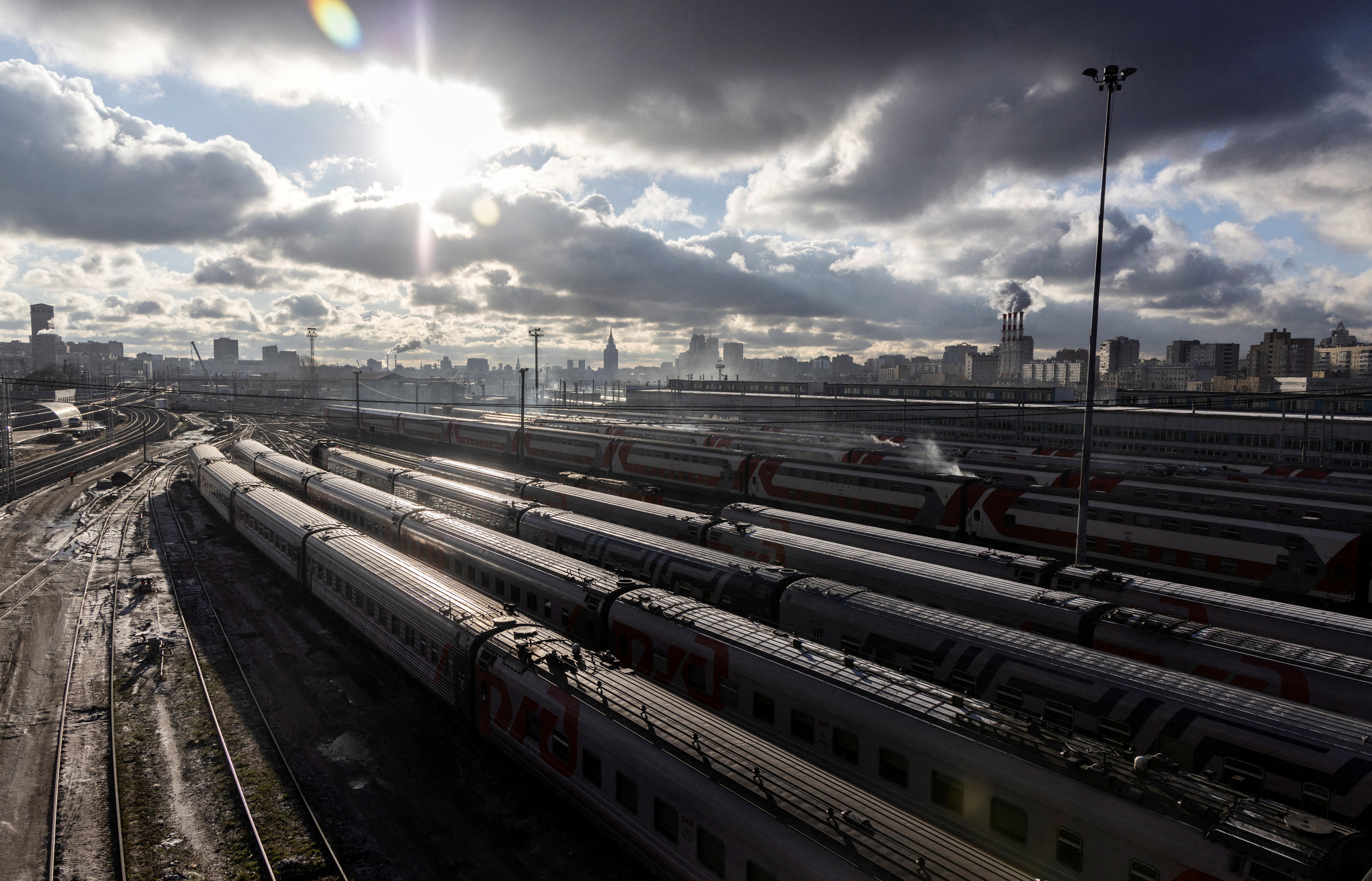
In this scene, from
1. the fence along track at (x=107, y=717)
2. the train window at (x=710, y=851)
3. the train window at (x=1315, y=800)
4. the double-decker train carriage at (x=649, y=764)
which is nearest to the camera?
the double-decker train carriage at (x=649, y=764)

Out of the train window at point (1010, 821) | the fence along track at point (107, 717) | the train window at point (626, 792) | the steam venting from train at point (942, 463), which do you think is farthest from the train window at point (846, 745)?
the steam venting from train at point (942, 463)

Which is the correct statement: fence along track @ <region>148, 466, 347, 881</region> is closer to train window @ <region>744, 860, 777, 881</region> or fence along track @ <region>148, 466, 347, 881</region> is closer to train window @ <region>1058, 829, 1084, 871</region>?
train window @ <region>744, 860, 777, 881</region>

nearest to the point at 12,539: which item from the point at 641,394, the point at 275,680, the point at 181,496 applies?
the point at 181,496

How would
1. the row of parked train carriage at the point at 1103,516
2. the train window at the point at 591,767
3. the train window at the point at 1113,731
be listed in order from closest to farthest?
the train window at the point at 1113,731, the train window at the point at 591,767, the row of parked train carriage at the point at 1103,516

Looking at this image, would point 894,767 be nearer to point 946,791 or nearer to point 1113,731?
point 946,791

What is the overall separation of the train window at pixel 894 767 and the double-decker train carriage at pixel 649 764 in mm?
1182

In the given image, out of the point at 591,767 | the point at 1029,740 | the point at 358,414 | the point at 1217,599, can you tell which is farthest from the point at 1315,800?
the point at 358,414

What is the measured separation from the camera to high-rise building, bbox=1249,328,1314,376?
590ft

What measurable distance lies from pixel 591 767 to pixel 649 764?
191 cm

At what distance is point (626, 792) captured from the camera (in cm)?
1092

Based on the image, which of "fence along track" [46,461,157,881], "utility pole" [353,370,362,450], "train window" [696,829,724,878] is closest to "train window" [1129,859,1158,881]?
"train window" [696,829,724,878]

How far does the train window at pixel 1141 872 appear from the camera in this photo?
8.17 metres

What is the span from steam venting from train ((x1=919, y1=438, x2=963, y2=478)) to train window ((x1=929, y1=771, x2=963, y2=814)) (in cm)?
2458

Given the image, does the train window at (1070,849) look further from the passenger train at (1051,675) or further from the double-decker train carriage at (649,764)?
the passenger train at (1051,675)
